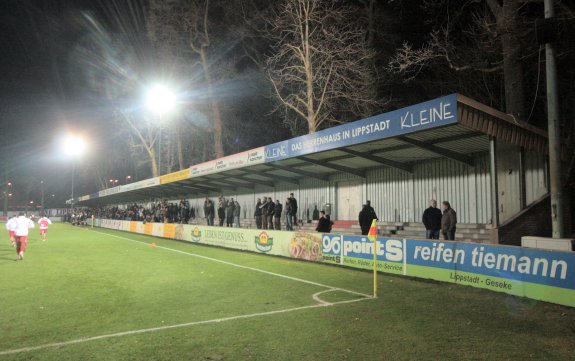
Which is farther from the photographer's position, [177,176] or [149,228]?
[149,228]

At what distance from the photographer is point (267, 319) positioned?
24.4 feet

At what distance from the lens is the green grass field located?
578 cm

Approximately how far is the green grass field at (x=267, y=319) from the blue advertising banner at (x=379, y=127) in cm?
453

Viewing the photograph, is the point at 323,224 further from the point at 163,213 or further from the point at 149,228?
the point at 163,213

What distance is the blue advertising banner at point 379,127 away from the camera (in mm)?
11888

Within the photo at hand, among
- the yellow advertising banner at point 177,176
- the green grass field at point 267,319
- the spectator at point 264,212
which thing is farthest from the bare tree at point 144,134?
the green grass field at point 267,319

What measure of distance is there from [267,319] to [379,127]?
8690mm

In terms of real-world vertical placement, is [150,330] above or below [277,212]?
below

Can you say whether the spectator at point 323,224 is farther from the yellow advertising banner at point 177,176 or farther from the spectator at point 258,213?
the yellow advertising banner at point 177,176

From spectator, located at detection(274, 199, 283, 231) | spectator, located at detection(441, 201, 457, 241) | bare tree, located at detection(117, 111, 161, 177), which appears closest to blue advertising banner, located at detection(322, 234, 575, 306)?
spectator, located at detection(441, 201, 457, 241)

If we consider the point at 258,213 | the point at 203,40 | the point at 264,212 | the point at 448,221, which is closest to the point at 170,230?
the point at 258,213

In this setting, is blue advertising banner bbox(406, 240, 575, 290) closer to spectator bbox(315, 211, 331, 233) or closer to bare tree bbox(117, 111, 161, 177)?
spectator bbox(315, 211, 331, 233)

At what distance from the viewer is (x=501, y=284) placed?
9.16 meters

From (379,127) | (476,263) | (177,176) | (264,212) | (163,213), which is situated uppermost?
(379,127)
